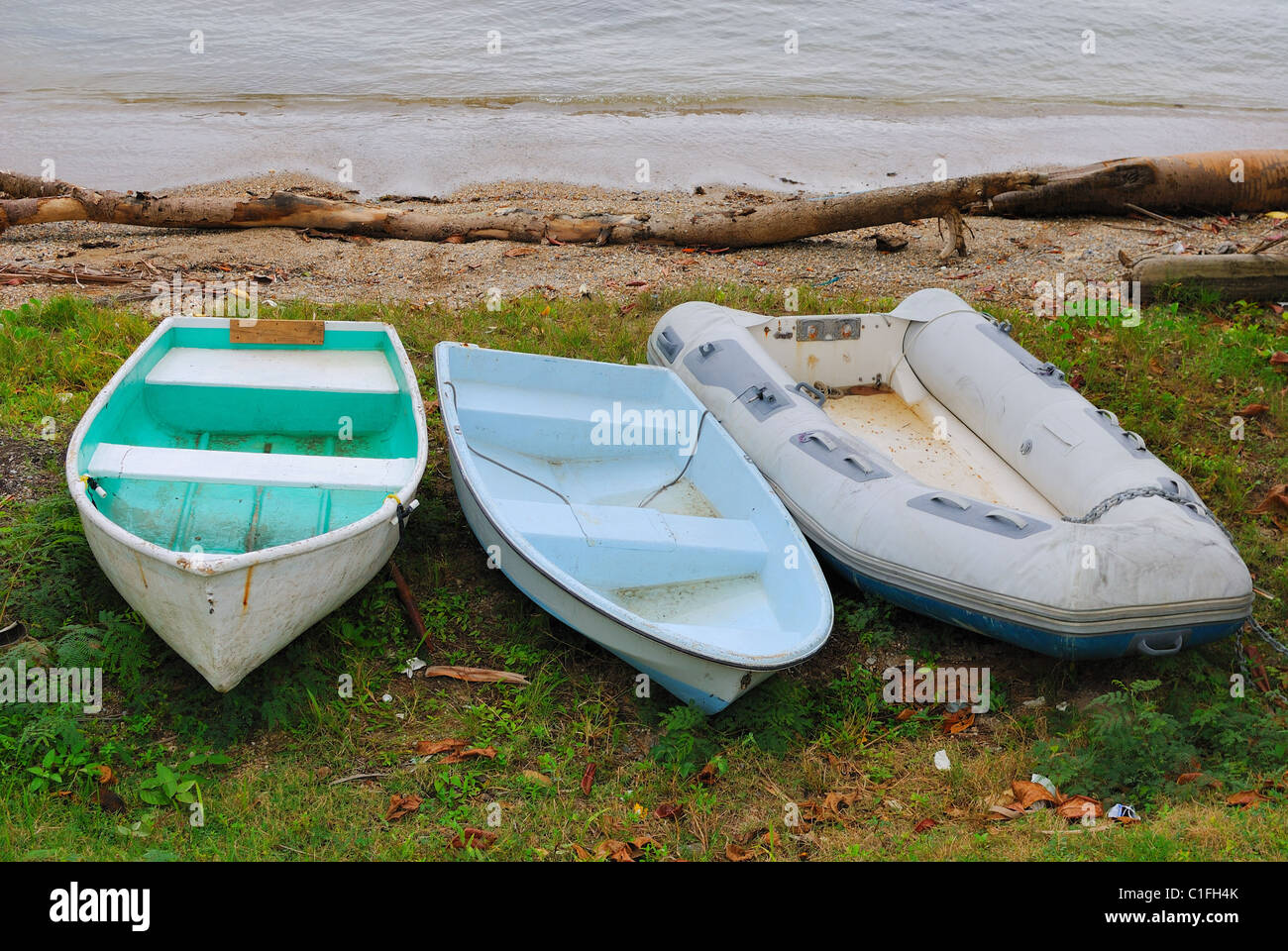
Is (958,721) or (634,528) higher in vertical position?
(634,528)

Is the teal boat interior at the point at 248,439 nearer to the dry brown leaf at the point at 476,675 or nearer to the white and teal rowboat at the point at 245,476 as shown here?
the white and teal rowboat at the point at 245,476

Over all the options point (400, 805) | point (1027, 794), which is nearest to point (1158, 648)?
point (1027, 794)

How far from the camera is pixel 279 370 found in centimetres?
590

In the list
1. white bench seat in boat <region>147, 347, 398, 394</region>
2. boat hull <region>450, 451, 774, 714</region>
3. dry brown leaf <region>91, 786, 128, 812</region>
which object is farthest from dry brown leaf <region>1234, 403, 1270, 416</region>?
dry brown leaf <region>91, 786, 128, 812</region>

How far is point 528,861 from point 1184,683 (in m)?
3.08

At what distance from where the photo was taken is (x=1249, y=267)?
818cm

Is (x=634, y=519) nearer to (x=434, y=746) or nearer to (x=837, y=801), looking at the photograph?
(x=434, y=746)

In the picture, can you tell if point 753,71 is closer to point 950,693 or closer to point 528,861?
point 950,693

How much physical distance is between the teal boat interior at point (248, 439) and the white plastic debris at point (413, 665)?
70cm

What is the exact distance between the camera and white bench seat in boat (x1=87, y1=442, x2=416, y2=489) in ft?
15.5

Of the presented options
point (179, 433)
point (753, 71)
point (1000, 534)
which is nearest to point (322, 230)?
point (179, 433)

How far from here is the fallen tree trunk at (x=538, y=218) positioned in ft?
31.2

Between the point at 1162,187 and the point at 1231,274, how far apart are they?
266cm

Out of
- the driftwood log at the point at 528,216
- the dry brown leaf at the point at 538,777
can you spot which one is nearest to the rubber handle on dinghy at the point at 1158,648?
the dry brown leaf at the point at 538,777
